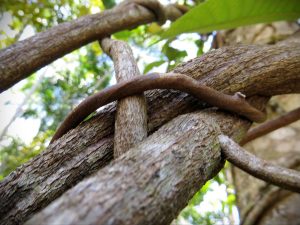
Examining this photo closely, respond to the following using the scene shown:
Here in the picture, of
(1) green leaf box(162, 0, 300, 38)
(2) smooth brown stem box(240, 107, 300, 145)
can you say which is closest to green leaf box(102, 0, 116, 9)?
(1) green leaf box(162, 0, 300, 38)

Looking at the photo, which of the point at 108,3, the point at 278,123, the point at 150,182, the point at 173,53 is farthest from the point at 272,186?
the point at 108,3

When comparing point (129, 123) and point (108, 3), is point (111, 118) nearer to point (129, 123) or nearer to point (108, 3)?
point (129, 123)

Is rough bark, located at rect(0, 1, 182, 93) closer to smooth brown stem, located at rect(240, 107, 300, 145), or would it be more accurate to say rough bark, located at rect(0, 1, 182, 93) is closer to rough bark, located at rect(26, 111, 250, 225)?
rough bark, located at rect(26, 111, 250, 225)

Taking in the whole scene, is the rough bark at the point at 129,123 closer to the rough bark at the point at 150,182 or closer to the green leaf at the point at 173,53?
the rough bark at the point at 150,182

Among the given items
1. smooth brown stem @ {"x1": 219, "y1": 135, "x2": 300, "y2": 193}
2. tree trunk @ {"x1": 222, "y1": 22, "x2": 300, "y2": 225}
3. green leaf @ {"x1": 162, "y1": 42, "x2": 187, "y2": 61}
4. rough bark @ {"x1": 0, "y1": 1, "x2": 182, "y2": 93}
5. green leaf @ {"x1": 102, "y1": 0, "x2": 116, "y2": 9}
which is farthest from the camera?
green leaf @ {"x1": 102, "y1": 0, "x2": 116, "y2": 9}

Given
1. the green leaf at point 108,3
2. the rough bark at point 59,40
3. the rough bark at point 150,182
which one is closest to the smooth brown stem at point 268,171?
the rough bark at point 150,182

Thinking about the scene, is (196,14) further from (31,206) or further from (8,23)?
(8,23)
